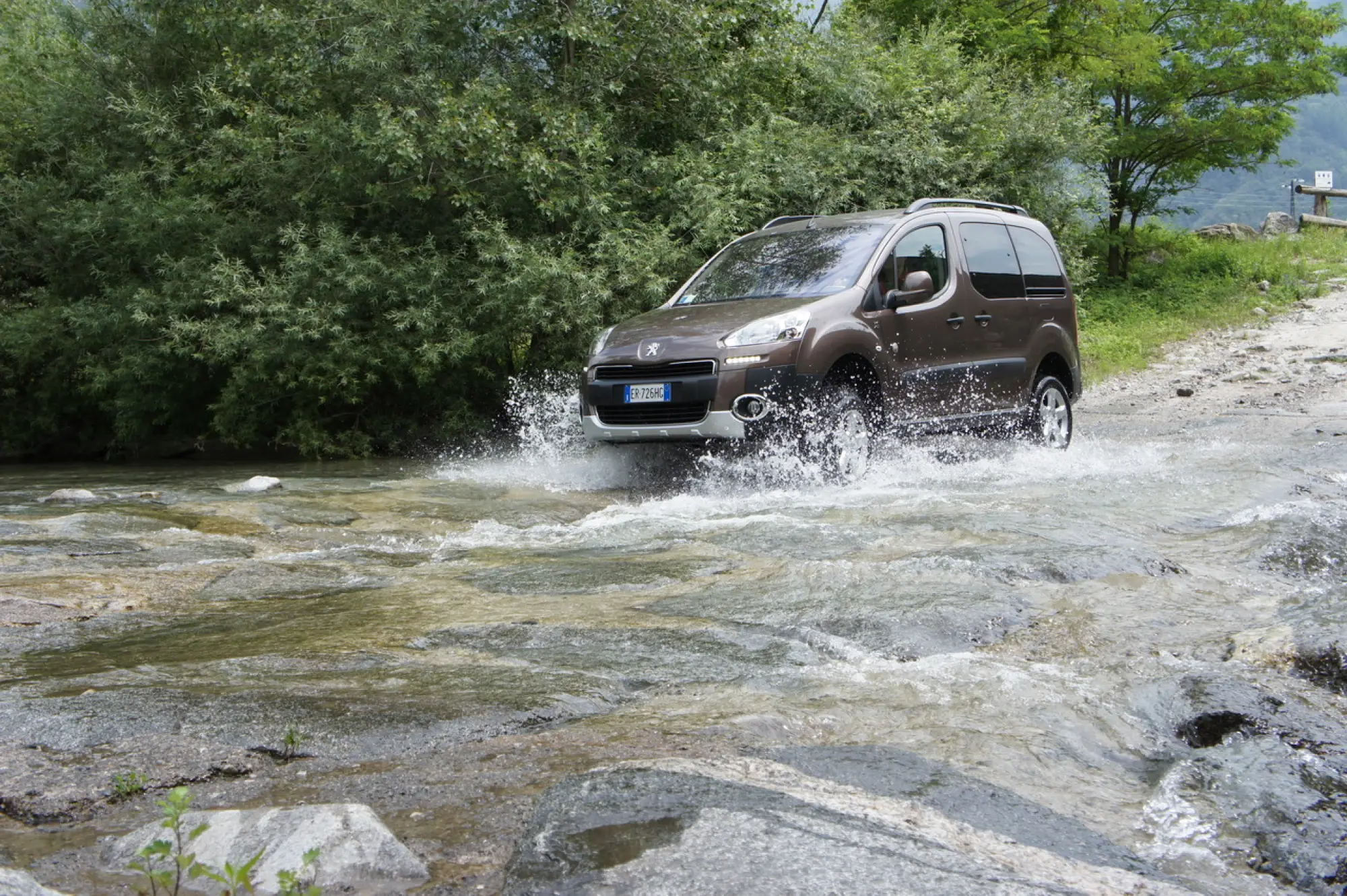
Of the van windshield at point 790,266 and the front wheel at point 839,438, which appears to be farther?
the van windshield at point 790,266

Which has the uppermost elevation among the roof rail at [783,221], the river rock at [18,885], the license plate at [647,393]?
the roof rail at [783,221]

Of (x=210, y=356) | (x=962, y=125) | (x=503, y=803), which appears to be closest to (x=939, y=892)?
(x=503, y=803)

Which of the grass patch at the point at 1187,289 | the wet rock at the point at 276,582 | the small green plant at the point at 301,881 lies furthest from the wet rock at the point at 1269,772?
the grass patch at the point at 1187,289

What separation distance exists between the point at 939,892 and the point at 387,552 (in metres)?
4.45

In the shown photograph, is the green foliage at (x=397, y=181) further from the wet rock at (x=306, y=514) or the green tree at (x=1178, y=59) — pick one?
the green tree at (x=1178, y=59)

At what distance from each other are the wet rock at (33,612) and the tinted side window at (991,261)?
685 cm

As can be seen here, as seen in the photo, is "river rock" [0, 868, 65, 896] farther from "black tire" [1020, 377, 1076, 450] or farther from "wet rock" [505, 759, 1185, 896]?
"black tire" [1020, 377, 1076, 450]

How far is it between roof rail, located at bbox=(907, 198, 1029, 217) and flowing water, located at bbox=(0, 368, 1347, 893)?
2.44 metres

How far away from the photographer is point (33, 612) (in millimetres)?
4754

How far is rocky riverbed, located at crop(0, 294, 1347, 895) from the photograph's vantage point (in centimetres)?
260

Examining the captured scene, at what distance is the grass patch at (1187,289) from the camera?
60.1 ft

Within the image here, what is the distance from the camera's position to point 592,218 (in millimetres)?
12266

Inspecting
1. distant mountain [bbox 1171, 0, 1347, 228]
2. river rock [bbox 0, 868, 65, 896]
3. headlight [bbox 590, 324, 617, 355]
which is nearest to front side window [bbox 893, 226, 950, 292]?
headlight [bbox 590, 324, 617, 355]

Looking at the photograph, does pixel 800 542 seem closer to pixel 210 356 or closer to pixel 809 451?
pixel 809 451
